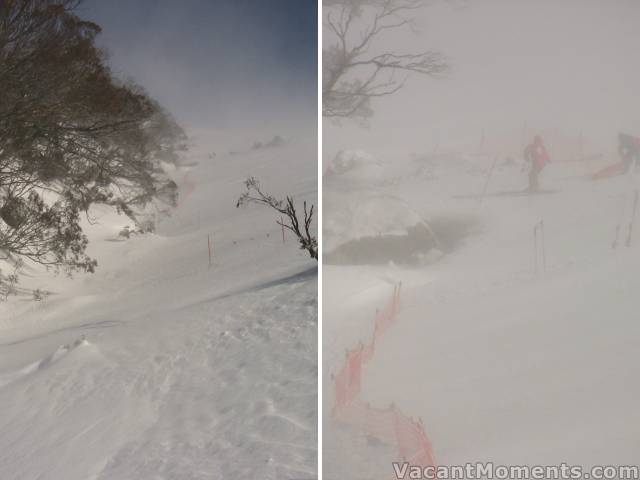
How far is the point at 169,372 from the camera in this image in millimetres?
2814

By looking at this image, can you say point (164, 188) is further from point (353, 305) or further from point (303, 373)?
point (353, 305)

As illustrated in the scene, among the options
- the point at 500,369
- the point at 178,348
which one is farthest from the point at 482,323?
the point at 178,348

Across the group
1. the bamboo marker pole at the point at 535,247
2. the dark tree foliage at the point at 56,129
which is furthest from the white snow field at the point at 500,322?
the dark tree foliage at the point at 56,129

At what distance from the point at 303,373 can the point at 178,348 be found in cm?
81

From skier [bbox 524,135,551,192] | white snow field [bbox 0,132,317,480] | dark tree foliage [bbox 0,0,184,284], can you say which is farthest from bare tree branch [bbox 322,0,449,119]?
dark tree foliage [bbox 0,0,184,284]

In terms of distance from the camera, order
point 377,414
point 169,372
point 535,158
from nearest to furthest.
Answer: point 377,414
point 535,158
point 169,372

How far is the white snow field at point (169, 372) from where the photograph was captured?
219 centimetres

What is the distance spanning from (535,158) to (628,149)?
0.98 ft

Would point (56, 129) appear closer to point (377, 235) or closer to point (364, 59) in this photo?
point (364, 59)

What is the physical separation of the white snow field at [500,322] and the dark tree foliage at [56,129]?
3.81m

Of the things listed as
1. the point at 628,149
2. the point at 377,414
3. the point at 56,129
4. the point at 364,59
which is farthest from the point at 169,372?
the point at 56,129

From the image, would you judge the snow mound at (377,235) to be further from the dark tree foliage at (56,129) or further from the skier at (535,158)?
the dark tree foliage at (56,129)

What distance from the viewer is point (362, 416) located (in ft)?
6.17

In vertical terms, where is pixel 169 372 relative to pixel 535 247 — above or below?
below
